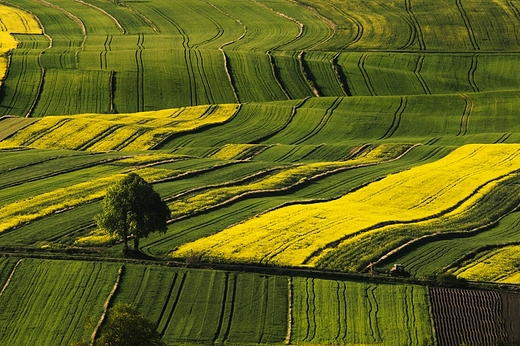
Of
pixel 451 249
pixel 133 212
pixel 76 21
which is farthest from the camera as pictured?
pixel 76 21

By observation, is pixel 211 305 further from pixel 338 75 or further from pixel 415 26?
pixel 415 26

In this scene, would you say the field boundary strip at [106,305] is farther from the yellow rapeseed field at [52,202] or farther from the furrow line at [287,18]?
the furrow line at [287,18]

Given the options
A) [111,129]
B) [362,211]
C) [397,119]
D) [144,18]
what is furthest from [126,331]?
[144,18]

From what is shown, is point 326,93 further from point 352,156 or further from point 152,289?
point 152,289

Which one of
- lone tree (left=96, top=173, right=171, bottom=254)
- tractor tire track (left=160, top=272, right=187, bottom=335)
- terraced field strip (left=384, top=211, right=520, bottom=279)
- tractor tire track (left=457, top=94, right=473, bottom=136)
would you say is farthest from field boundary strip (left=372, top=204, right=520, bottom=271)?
tractor tire track (left=457, top=94, right=473, bottom=136)

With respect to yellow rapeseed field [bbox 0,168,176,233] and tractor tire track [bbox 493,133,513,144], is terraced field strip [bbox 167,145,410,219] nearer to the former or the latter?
yellow rapeseed field [bbox 0,168,176,233]
